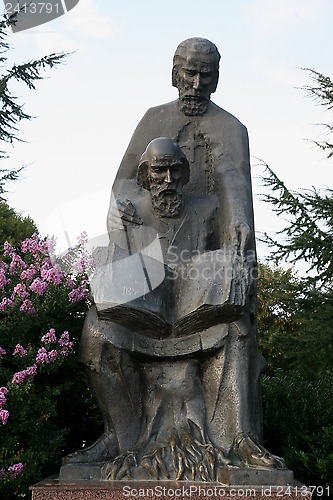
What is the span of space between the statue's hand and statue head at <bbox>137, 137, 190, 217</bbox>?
0.13 metres

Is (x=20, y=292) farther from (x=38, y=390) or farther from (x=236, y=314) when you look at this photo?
(x=236, y=314)

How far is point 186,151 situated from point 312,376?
738 centimetres

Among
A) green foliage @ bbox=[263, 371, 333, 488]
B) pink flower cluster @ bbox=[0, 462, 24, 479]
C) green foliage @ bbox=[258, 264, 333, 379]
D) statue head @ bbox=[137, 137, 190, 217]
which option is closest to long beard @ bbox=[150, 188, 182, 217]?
statue head @ bbox=[137, 137, 190, 217]

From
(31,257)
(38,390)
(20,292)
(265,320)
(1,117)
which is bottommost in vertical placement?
(38,390)

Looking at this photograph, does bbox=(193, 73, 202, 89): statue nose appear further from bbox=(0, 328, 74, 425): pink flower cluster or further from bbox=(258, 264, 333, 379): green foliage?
bbox=(258, 264, 333, 379): green foliage

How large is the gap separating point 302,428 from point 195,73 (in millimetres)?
3070

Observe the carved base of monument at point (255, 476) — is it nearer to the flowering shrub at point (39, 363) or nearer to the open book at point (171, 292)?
the open book at point (171, 292)

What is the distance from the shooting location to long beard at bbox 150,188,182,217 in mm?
4234

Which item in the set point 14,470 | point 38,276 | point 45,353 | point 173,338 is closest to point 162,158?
point 173,338

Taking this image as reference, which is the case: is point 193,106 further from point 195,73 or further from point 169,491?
point 169,491

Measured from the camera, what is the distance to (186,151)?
4.73m

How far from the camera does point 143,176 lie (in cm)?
432

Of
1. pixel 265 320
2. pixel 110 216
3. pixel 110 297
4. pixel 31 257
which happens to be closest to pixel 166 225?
pixel 110 216

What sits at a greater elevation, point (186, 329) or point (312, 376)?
point (312, 376)
